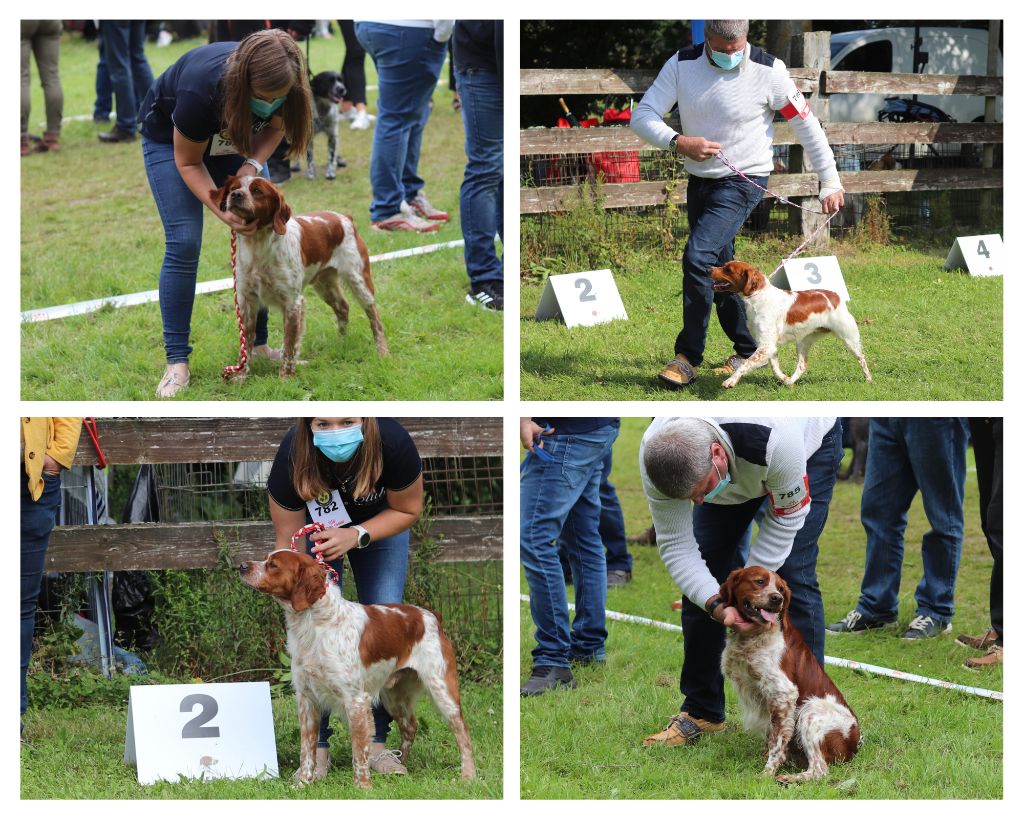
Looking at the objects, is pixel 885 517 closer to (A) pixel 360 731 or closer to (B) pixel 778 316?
(B) pixel 778 316

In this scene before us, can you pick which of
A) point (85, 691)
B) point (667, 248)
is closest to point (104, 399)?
point (85, 691)

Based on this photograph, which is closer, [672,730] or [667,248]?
[672,730]

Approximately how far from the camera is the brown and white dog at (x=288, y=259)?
405cm

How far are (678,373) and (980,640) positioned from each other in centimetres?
193

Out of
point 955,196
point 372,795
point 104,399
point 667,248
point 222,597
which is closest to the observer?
point 372,795

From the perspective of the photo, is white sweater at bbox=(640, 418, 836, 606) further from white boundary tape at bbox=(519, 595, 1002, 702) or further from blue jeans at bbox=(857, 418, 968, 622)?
blue jeans at bbox=(857, 418, 968, 622)

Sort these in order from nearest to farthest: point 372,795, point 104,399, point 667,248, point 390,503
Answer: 1. point 372,795
2. point 390,503
3. point 104,399
4. point 667,248

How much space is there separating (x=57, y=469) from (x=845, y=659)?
3.42 meters

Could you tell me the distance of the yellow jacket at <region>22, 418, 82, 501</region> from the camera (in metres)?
3.64

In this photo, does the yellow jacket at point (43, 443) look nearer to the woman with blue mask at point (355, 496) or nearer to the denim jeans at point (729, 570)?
the woman with blue mask at point (355, 496)

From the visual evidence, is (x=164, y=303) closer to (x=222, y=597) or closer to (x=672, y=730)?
(x=222, y=597)

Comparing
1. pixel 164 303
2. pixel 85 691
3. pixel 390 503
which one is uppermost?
pixel 164 303

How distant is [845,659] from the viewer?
4.67 meters

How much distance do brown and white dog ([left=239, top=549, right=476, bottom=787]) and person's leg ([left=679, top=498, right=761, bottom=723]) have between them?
2.97 ft
